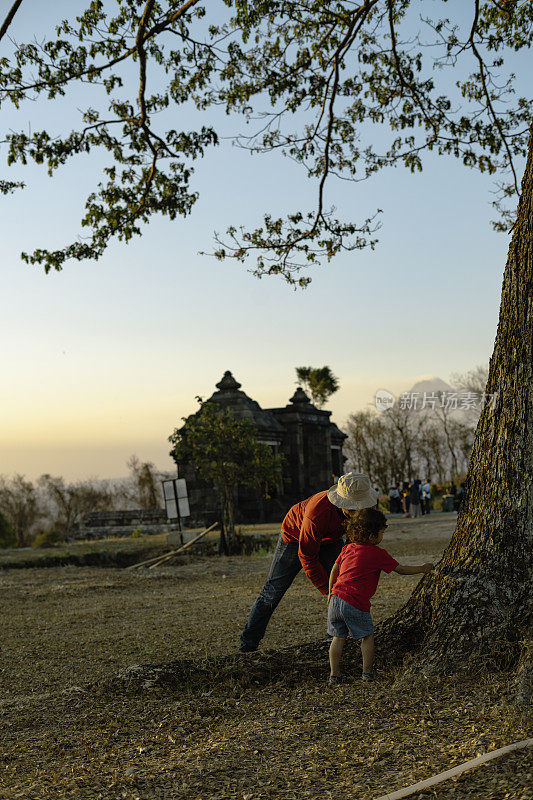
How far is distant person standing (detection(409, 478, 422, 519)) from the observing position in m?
29.9

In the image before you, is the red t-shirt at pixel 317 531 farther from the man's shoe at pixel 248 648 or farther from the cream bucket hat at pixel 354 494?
the man's shoe at pixel 248 648

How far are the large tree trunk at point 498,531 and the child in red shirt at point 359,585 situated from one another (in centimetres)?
28

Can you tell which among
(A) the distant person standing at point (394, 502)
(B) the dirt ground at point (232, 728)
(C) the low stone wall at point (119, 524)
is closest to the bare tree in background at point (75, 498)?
(C) the low stone wall at point (119, 524)

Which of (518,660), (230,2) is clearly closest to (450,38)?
(230,2)

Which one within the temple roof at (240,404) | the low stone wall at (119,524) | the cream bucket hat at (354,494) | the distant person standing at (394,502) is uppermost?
the temple roof at (240,404)

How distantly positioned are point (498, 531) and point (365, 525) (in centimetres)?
87

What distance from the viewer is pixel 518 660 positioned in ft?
13.9

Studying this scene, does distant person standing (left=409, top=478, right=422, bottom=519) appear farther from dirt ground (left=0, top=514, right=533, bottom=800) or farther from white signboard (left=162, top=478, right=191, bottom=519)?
dirt ground (left=0, top=514, right=533, bottom=800)

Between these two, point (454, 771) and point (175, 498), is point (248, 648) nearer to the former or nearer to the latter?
point (454, 771)

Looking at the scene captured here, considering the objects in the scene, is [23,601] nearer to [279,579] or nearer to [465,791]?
[279,579]

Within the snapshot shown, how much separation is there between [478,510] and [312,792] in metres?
2.13

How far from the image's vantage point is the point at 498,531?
4555mm

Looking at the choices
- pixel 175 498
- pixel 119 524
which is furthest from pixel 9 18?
pixel 119 524

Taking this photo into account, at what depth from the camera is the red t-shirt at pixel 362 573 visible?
16.0 feet
